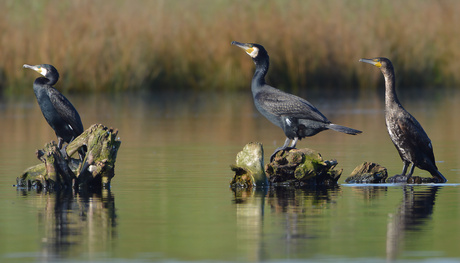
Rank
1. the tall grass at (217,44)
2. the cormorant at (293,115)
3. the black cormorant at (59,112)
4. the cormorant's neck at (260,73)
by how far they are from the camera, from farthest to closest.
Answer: the tall grass at (217,44), the cormorant's neck at (260,73), the black cormorant at (59,112), the cormorant at (293,115)

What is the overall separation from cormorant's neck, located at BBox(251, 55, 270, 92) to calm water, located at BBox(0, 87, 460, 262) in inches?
37.2

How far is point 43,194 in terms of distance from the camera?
365 inches

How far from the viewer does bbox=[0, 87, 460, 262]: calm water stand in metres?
6.34

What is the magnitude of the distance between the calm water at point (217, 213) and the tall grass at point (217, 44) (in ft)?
33.2

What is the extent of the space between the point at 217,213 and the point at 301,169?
208 centimetres

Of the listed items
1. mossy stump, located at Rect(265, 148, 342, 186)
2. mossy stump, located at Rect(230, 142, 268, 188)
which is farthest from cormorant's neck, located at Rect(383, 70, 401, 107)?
mossy stump, located at Rect(230, 142, 268, 188)

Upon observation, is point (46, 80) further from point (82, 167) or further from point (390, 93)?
point (390, 93)

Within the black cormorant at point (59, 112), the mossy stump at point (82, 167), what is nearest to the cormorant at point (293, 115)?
the mossy stump at point (82, 167)

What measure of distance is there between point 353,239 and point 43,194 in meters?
3.49

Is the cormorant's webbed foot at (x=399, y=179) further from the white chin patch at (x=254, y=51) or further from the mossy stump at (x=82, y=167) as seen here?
the mossy stump at (x=82, y=167)

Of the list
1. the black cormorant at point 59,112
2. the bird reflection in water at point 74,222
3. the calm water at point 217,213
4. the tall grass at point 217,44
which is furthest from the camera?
the tall grass at point 217,44

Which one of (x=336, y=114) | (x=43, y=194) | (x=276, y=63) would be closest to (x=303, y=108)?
(x=43, y=194)

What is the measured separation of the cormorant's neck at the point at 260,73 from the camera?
1116 cm

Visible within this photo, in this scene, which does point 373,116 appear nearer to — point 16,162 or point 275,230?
point 16,162
